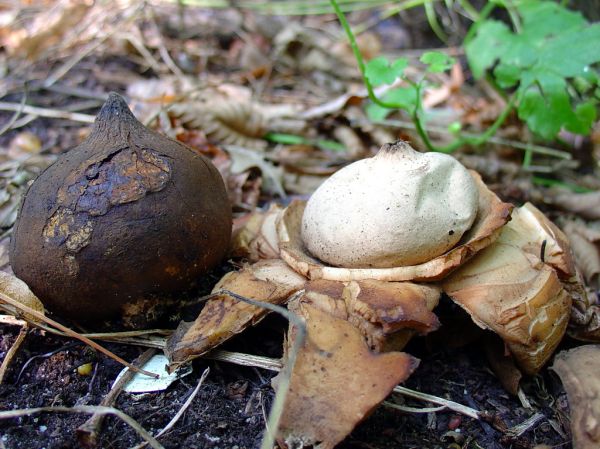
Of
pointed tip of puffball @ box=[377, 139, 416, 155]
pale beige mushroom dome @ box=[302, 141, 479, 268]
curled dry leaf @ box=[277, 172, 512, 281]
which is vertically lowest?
curled dry leaf @ box=[277, 172, 512, 281]

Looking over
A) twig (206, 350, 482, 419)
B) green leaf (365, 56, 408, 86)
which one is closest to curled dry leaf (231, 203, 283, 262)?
twig (206, 350, 482, 419)

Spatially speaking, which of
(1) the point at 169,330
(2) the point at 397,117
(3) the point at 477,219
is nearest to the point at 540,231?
(3) the point at 477,219

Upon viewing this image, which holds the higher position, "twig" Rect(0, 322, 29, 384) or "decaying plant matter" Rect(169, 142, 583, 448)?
"decaying plant matter" Rect(169, 142, 583, 448)

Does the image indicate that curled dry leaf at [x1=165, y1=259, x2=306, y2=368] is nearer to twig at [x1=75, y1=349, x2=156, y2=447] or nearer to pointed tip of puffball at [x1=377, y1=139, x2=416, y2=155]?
twig at [x1=75, y1=349, x2=156, y2=447]

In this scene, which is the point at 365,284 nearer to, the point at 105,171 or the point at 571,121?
the point at 105,171

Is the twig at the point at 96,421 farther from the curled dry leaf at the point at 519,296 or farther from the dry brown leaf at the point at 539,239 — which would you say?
the dry brown leaf at the point at 539,239

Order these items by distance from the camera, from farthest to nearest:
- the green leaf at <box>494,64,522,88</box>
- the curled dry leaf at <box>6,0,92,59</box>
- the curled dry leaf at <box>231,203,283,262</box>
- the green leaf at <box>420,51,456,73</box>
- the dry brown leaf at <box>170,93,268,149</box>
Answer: the curled dry leaf at <box>6,0,92,59</box>
the dry brown leaf at <box>170,93,268,149</box>
the green leaf at <box>494,64,522,88</box>
the green leaf at <box>420,51,456,73</box>
the curled dry leaf at <box>231,203,283,262</box>
